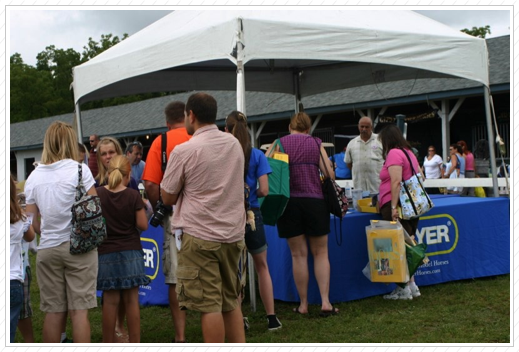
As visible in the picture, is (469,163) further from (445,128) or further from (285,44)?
(285,44)

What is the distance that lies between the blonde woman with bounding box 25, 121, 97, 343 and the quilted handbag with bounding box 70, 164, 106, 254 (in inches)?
2.1

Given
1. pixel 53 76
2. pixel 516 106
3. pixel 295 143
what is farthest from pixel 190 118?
pixel 53 76

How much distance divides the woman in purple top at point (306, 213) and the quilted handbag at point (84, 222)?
207 centimetres

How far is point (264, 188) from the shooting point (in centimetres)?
523

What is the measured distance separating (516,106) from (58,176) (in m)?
4.39

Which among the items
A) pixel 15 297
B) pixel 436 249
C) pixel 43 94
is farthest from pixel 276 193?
pixel 43 94

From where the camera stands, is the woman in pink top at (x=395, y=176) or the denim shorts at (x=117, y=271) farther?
the woman in pink top at (x=395, y=176)

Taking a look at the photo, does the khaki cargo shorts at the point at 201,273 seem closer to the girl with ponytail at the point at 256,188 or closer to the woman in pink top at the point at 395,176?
the girl with ponytail at the point at 256,188

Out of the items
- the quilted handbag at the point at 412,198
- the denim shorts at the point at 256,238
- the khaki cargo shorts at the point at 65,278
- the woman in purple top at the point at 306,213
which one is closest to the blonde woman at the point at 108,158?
the khaki cargo shorts at the point at 65,278

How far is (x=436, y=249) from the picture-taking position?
7238mm

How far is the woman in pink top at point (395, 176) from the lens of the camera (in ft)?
20.8

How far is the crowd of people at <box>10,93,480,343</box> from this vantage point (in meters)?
3.86

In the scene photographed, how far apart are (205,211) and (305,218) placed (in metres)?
2.13

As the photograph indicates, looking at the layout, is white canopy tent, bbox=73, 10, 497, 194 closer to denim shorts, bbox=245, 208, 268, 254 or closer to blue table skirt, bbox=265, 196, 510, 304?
blue table skirt, bbox=265, 196, 510, 304
